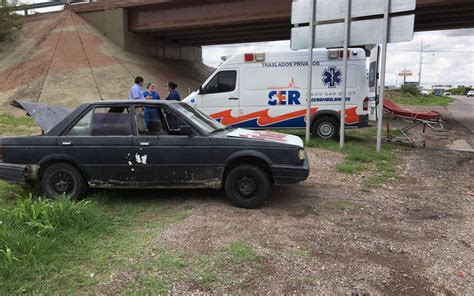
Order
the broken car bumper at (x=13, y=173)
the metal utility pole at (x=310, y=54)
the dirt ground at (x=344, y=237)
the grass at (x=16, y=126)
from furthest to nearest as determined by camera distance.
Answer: the grass at (x=16, y=126)
the metal utility pole at (x=310, y=54)
the broken car bumper at (x=13, y=173)
the dirt ground at (x=344, y=237)

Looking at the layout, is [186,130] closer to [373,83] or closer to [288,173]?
[288,173]

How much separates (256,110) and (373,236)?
749 cm

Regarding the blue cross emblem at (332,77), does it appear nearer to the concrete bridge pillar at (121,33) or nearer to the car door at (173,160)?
the car door at (173,160)

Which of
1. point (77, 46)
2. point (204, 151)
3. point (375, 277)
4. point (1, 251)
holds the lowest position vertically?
point (375, 277)

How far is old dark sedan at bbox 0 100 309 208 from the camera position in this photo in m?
5.38

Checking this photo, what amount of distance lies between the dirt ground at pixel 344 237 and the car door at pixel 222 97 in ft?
16.8

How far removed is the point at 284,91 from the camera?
452 inches

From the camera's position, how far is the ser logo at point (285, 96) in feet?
37.7

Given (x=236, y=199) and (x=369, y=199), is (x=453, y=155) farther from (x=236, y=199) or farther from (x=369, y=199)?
(x=236, y=199)

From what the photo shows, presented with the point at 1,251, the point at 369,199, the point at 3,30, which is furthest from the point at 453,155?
the point at 3,30

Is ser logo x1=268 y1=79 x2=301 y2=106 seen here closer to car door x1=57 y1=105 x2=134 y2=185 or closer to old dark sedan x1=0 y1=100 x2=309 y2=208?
old dark sedan x1=0 y1=100 x2=309 y2=208

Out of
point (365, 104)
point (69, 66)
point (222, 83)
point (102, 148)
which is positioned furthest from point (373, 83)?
point (69, 66)

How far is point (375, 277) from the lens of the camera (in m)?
3.58

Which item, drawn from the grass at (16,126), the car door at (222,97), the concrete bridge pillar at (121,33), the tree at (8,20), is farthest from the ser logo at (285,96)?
the tree at (8,20)
